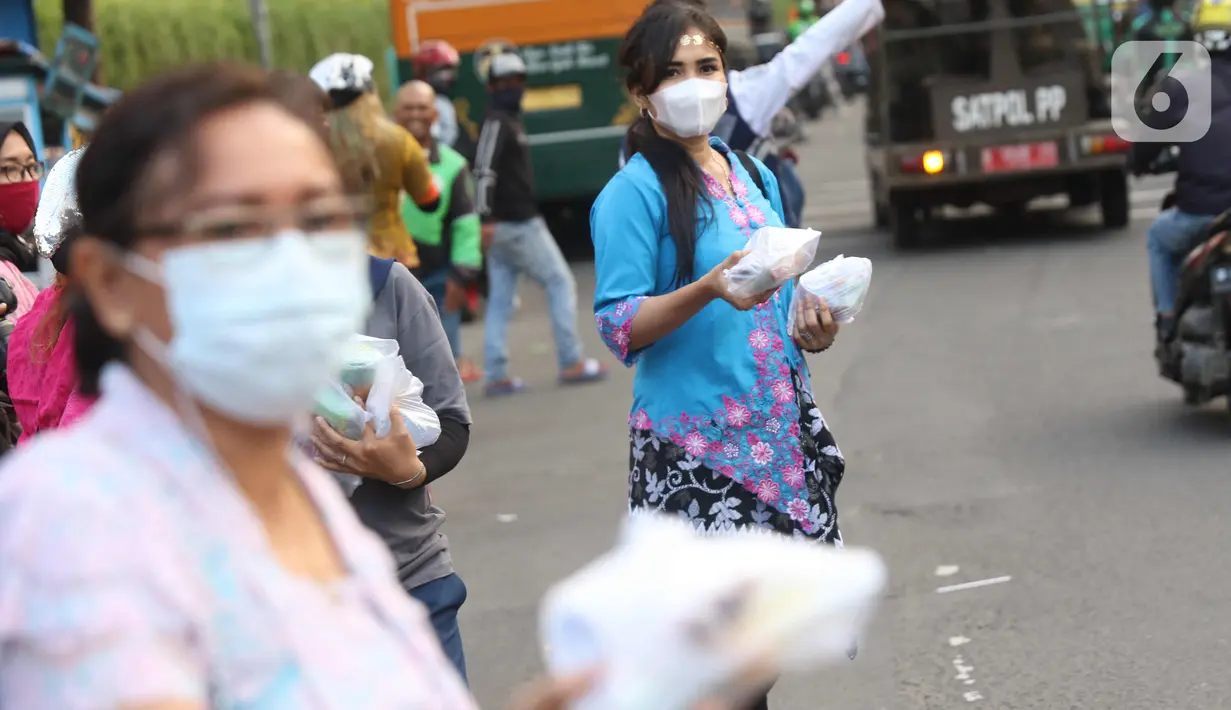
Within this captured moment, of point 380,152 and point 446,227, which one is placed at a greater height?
point 380,152

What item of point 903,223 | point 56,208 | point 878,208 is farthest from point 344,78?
point 878,208

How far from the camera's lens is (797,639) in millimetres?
1691

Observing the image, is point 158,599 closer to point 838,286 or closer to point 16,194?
point 838,286

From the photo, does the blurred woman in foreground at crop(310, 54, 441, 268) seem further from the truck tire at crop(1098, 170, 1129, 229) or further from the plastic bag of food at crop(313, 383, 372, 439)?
the truck tire at crop(1098, 170, 1129, 229)

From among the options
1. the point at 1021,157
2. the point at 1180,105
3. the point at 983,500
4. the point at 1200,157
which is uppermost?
the point at 1180,105

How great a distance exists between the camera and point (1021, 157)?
15047 mm

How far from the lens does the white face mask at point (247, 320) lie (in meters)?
1.61

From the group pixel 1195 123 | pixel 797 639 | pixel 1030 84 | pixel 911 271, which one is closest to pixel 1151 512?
pixel 1195 123

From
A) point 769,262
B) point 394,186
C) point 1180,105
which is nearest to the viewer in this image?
point 769,262

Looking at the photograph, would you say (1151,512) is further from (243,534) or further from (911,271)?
(911,271)

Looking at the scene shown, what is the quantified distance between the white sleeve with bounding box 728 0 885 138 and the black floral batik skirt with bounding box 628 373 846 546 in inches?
87.3

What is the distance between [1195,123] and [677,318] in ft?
18.0

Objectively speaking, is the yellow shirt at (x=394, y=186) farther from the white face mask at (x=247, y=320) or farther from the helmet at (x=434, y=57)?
the helmet at (x=434, y=57)

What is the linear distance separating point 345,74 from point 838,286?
3209 mm
